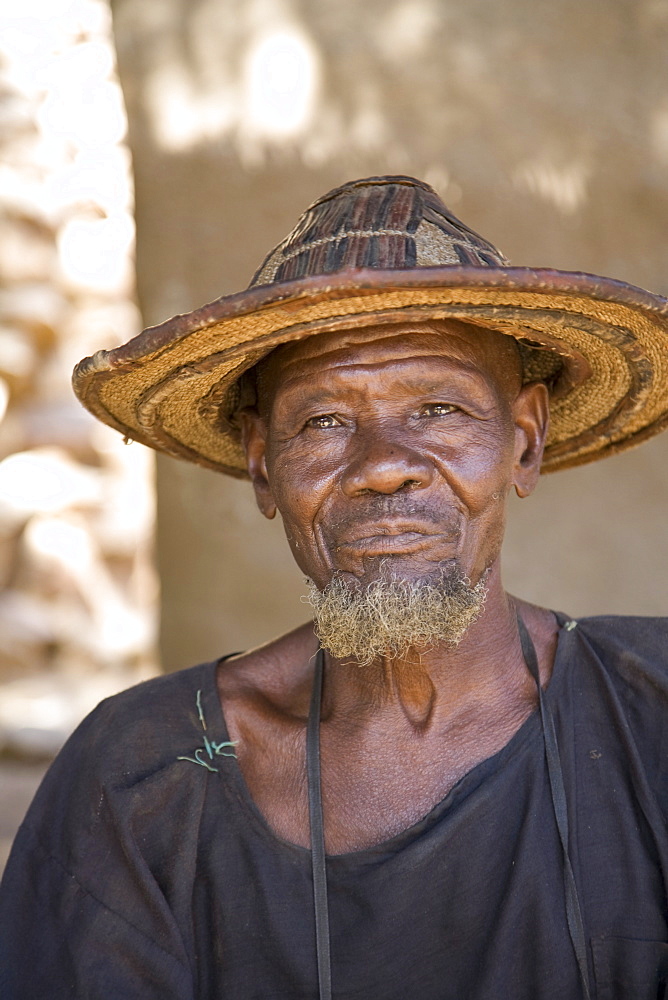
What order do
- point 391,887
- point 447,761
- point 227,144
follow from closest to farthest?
point 391,887 < point 447,761 < point 227,144

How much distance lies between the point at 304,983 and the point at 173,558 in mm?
A: 2190

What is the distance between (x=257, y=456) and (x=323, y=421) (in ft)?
1.08

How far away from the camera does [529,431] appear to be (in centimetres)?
256

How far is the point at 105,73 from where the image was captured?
3.83 m

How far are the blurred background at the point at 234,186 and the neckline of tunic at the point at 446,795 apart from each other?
1.48 metres

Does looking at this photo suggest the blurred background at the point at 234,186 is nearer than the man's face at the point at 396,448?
No

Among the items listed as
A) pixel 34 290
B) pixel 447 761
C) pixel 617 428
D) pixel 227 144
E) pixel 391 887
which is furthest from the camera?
pixel 227 144

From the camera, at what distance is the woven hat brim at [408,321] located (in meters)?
1.92

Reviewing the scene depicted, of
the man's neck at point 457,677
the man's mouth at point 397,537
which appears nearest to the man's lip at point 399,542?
the man's mouth at point 397,537

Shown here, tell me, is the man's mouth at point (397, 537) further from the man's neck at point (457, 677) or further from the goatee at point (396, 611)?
the man's neck at point (457, 677)

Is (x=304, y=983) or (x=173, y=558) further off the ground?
(x=173, y=558)

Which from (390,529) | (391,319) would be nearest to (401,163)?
(391,319)

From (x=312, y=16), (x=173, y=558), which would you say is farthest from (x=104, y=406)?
(x=312, y=16)

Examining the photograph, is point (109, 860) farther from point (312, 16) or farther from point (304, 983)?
point (312, 16)
